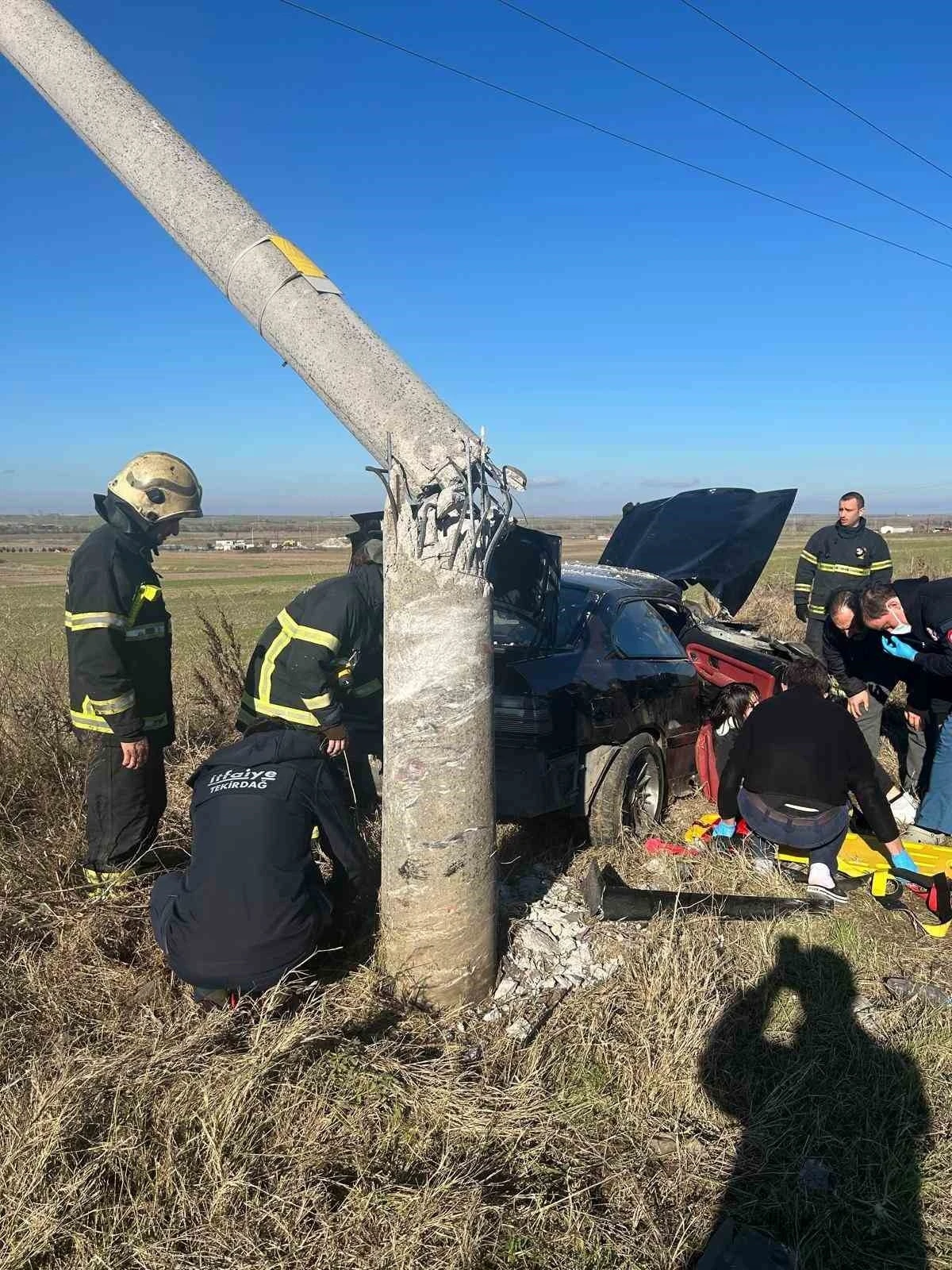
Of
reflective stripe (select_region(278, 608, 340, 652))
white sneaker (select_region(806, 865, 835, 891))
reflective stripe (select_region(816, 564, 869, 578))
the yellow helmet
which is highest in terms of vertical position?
the yellow helmet

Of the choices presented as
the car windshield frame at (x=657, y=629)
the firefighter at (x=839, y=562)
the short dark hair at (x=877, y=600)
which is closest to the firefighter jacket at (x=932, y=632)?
the short dark hair at (x=877, y=600)

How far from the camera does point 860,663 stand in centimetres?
642

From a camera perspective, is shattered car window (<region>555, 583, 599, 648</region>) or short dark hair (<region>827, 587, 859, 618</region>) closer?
shattered car window (<region>555, 583, 599, 648</region>)

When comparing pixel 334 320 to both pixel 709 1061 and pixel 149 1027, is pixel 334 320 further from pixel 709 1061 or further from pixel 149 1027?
pixel 709 1061

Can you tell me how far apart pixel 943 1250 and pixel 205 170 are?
164 inches

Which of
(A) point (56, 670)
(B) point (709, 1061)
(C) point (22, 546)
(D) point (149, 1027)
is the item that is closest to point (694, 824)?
(B) point (709, 1061)

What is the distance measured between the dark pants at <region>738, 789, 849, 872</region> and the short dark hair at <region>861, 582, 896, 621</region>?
1.51 metres

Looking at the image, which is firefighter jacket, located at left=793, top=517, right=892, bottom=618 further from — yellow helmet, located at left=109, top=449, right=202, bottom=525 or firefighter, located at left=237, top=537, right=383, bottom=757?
yellow helmet, located at left=109, top=449, right=202, bottom=525

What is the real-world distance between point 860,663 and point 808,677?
2135 millimetres

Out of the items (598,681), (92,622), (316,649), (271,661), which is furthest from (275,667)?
(598,681)

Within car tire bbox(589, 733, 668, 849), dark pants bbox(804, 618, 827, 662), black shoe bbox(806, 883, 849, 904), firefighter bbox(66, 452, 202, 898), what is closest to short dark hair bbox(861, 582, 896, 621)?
car tire bbox(589, 733, 668, 849)

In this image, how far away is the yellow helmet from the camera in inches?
155

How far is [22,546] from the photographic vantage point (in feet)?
243

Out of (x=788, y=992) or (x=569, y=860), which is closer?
(x=788, y=992)
